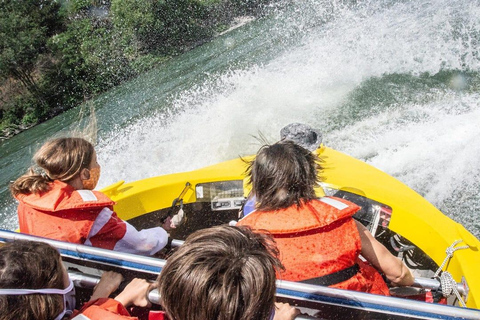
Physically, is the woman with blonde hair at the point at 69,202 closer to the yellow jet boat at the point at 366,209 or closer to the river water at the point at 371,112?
the river water at the point at 371,112

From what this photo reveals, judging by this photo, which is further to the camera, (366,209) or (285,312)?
(366,209)

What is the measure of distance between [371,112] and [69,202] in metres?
4.29

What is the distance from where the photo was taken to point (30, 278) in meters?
1.05

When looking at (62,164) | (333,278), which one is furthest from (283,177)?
(62,164)

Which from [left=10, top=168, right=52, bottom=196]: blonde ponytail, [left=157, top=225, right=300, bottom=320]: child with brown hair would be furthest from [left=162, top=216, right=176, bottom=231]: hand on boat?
[left=157, top=225, right=300, bottom=320]: child with brown hair

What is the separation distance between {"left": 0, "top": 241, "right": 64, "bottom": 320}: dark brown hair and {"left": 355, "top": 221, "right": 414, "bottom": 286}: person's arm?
3.84 feet

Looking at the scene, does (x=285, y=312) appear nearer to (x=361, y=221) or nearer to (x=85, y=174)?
(x=85, y=174)

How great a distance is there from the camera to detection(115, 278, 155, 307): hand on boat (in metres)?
1.37

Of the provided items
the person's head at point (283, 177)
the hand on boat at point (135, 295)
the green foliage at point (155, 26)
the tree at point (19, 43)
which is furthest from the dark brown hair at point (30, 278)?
the green foliage at point (155, 26)

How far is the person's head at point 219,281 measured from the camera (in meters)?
0.80

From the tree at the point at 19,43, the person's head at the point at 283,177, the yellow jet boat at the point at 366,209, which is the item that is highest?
the tree at the point at 19,43

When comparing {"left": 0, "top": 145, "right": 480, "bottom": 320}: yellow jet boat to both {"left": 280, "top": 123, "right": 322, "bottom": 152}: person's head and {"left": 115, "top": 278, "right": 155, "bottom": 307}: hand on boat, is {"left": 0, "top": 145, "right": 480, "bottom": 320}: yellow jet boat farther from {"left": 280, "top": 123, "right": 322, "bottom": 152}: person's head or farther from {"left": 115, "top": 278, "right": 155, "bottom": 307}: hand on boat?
{"left": 280, "top": 123, "right": 322, "bottom": 152}: person's head

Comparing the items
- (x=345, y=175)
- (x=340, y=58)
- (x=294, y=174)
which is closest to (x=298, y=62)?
(x=340, y=58)

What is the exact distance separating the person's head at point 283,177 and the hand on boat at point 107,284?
645 mm
